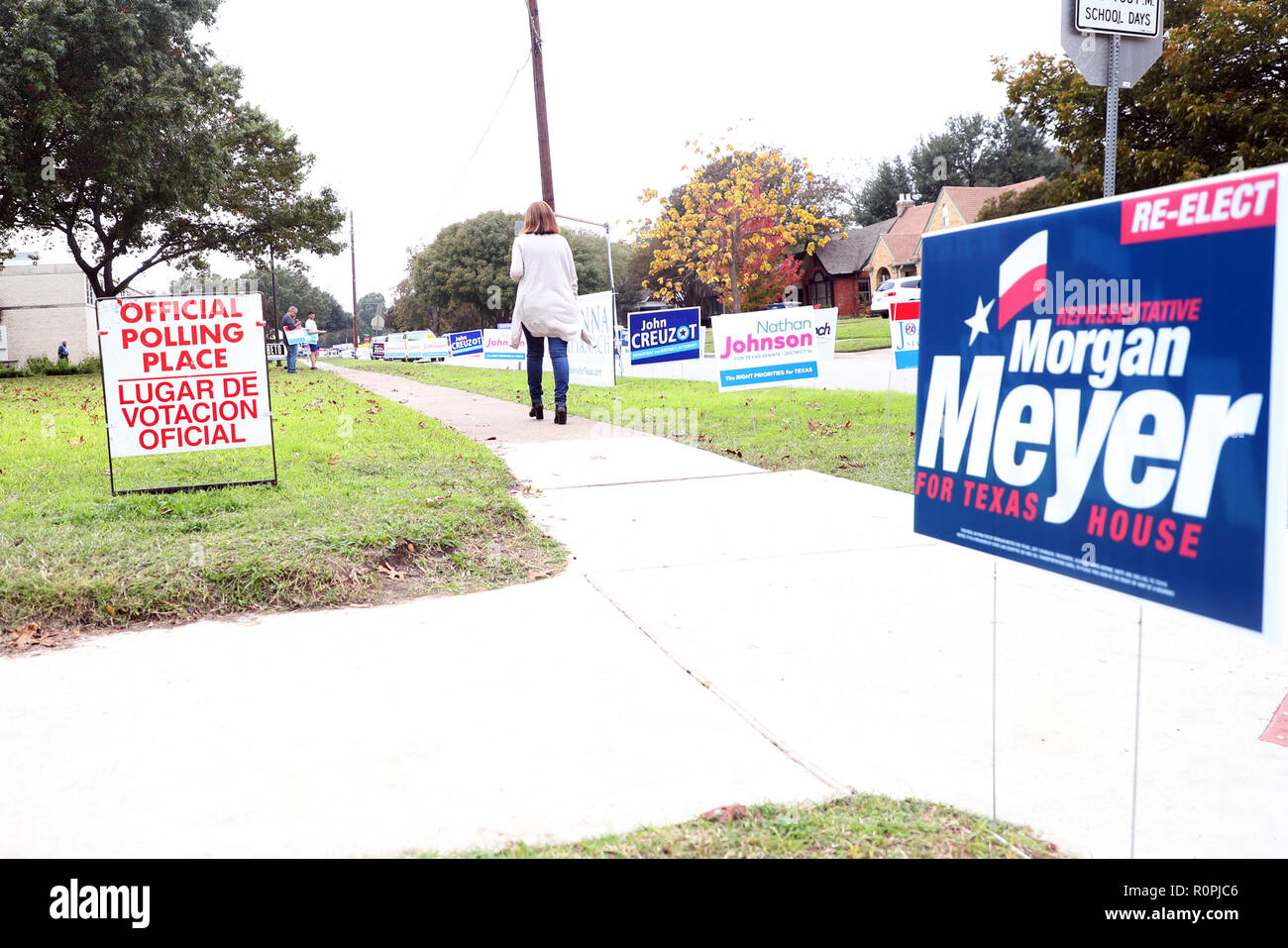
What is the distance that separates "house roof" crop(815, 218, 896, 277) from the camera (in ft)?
215

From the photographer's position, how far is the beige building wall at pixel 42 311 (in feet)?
131

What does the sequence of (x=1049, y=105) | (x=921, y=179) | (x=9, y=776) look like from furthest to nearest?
1. (x=921, y=179)
2. (x=1049, y=105)
3. (x=9, y=776)

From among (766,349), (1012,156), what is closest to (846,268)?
(1012,156)

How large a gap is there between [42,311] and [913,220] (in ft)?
156

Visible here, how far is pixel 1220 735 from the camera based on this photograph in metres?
2.80

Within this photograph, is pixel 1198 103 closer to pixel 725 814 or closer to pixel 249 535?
pixel 249 535

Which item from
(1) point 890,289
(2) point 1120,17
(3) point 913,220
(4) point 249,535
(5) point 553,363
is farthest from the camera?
(3) point 913,220

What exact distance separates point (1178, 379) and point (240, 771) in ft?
8.08

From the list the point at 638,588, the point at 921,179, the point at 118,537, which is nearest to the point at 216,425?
the point at 118,537

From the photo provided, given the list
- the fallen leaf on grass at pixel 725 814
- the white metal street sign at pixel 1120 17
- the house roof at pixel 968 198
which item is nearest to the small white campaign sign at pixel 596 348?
the white metal street sign at pixel 1120 17

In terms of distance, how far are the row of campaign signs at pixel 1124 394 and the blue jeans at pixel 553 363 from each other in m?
7.10

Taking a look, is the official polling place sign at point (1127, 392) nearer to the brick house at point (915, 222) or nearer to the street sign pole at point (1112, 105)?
the street sign pole at point (1112, 105)

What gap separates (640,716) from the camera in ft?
9.84
